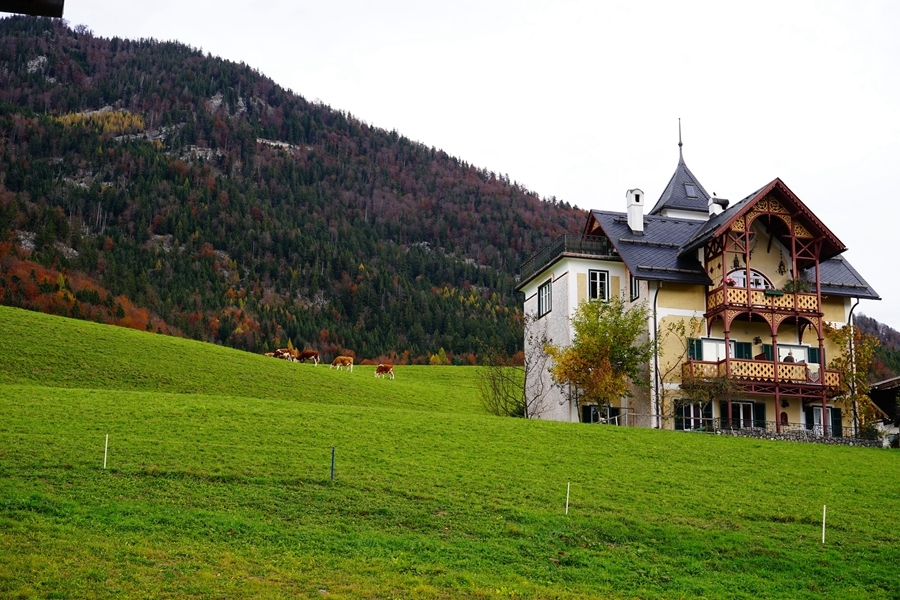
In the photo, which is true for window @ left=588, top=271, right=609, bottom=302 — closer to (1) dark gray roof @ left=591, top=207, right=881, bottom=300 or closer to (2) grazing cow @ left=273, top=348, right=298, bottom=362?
(1) dark gray roof @ left=591, top=207, right=881, bottom=300

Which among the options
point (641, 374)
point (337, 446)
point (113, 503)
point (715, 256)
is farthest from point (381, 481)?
point (715, 256)

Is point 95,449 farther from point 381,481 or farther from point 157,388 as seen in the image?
point 157,388

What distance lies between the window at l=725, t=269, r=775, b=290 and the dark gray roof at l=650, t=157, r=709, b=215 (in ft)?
31.4

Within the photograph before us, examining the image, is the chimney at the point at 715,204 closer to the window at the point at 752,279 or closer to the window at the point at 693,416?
the window at the point at 752,279

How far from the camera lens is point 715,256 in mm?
51812

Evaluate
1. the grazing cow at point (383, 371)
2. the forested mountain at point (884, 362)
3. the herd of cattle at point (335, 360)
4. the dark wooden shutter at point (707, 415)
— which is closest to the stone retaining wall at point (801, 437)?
the dark wooden shutter at point (707, 415)

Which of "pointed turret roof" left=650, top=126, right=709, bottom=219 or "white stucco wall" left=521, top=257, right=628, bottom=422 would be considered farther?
"pointed turret roof" left=650, top=126, right=709, bottom=219

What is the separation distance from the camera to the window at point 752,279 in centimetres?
5188

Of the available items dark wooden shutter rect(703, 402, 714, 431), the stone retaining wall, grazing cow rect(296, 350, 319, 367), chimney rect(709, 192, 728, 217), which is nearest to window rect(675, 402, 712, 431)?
dark wooden shutter rect(703, 402, 714, 431)

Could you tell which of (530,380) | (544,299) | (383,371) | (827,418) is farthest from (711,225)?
(383,371)

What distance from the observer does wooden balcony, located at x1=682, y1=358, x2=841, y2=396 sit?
161 feet

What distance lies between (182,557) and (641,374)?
3270cm

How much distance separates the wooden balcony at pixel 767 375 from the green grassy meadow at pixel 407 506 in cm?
554

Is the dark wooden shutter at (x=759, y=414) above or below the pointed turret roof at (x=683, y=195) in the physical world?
below
